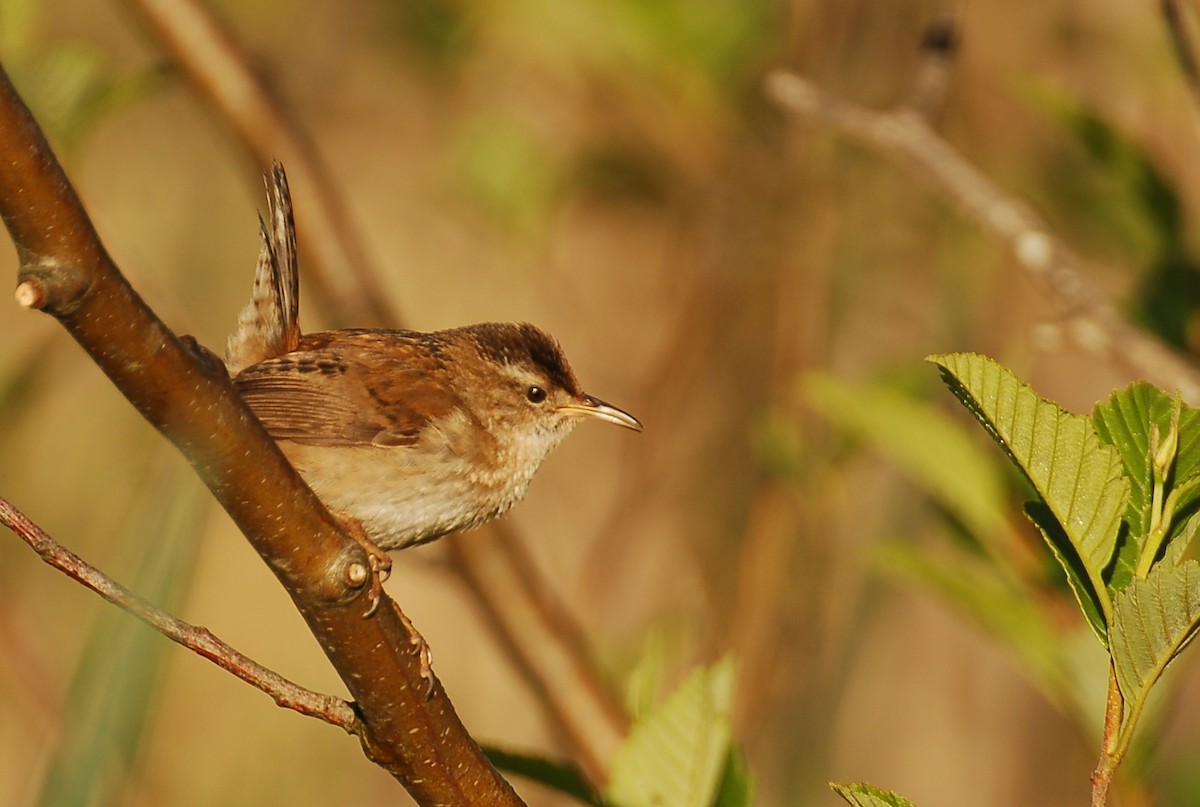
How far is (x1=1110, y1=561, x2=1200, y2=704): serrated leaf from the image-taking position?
122cm

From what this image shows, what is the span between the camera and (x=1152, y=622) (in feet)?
4.09

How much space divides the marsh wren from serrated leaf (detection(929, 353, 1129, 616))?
5.29 feet

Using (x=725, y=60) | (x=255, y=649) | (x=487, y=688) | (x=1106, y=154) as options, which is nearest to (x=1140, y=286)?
(x=1106, y=154)

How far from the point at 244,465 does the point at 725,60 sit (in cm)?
274

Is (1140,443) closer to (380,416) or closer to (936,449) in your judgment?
(936,449)

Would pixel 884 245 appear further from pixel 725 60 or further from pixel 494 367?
pixel 494 367

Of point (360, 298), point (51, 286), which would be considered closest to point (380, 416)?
point (360, 298)

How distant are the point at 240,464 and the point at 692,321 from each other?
2.72 m

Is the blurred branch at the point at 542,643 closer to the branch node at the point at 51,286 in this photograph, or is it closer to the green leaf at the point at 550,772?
the green leaf at the point at 550,772

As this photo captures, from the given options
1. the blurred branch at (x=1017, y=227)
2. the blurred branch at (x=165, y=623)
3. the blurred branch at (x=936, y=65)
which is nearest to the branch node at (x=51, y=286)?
the blurred branch at (x=165, y=623)

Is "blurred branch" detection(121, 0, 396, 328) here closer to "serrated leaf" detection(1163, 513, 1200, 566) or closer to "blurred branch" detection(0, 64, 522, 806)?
"blurred branch" detection(0, 64, 522, 806)

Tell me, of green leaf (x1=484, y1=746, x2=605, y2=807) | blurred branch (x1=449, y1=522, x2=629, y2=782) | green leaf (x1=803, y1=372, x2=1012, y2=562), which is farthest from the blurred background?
green leaf (x1=484, y1=746, x2=605, y2=807)

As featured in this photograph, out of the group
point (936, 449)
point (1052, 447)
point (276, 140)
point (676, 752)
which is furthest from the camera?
point (276, 140)

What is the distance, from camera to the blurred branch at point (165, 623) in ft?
4.66
